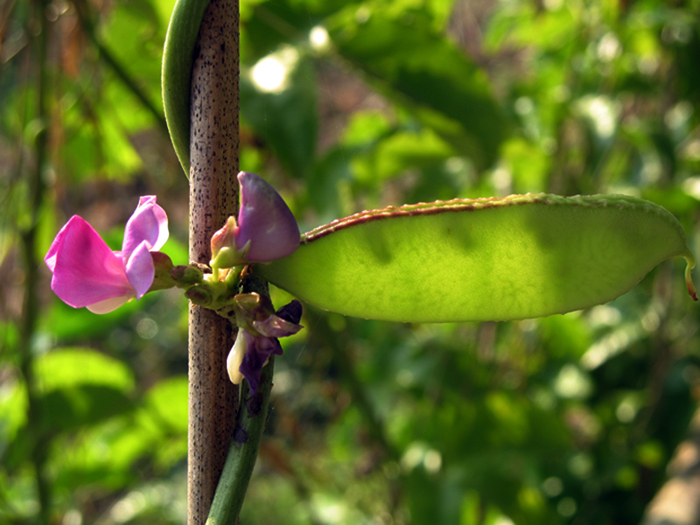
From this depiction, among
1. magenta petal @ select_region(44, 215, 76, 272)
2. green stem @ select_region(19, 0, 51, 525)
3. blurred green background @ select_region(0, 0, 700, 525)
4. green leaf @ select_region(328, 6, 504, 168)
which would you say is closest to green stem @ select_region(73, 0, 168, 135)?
blurred green background @ select_region(0, 0, 700, 525)

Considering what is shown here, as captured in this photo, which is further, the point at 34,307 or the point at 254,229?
the point at 34,307

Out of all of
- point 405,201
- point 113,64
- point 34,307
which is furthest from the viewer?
point 405,201

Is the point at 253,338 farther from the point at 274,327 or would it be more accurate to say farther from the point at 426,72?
the point at 426,72

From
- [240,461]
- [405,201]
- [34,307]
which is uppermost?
[240,461]

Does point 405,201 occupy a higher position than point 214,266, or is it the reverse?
point 214,266

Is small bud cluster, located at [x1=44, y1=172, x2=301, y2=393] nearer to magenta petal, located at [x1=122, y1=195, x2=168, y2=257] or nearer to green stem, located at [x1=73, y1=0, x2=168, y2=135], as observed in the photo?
magenta petal, located at [x1=122, y1=195, x2=168, y2=257]

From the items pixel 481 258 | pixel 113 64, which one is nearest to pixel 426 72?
pixel 113 64

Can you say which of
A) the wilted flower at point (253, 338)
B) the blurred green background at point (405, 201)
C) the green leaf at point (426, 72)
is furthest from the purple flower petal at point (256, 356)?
the green leaf at point (426, 72)
